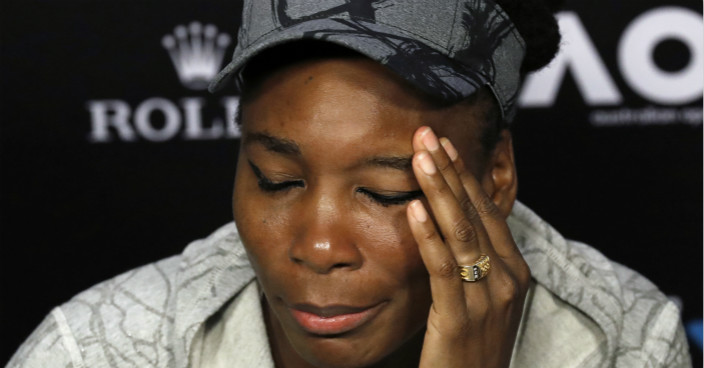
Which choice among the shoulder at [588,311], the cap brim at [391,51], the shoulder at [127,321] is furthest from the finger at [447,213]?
the shoulder at [127,321]

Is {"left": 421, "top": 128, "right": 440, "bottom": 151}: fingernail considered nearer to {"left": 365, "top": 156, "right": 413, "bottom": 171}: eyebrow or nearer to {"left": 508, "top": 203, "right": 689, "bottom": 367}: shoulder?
{"left": 365, "top": 156, "right": 413, "bottom": 171}: eyebrow

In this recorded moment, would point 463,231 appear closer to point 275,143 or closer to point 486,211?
point 486,211

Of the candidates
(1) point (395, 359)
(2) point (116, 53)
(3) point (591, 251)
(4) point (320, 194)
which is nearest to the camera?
(4) point (320, 194)

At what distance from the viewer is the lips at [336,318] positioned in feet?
4.44

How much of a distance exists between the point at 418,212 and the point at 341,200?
112 millimetres

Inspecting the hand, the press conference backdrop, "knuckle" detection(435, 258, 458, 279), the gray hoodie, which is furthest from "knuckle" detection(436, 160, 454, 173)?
the press conference backdrop

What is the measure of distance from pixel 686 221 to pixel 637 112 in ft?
1.09

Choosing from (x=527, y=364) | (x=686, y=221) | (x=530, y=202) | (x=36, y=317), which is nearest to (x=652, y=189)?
(x=686, y=221)

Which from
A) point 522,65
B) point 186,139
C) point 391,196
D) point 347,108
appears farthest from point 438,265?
point 186,139

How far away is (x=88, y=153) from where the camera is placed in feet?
8.27

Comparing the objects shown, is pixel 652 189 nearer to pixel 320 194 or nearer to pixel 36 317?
pixel 320 194

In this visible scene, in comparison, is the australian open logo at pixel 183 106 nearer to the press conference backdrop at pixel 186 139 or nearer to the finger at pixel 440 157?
the press conference backdrop at pixel 186 139

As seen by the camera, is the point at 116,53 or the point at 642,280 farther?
the point at 116,53

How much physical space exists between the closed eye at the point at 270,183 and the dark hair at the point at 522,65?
0.39 feet
